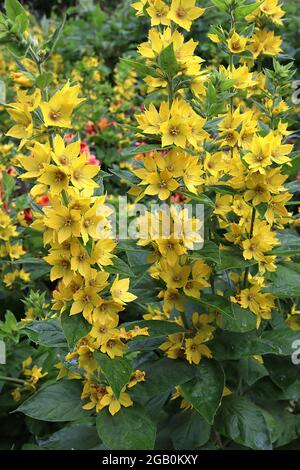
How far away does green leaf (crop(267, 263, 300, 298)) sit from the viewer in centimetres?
139

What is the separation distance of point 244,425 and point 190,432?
163 mm

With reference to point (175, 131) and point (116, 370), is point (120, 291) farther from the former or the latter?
point (175, 131)

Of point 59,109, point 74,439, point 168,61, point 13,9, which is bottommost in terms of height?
point 74,439

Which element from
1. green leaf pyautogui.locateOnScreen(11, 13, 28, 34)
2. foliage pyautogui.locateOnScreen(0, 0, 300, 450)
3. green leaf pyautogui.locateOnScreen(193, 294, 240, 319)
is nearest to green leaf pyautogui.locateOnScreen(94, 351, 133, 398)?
foliage pyautogui.locateOnScreen(0, 0, 300, 450)

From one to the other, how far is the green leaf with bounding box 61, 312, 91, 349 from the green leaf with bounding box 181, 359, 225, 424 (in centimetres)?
30

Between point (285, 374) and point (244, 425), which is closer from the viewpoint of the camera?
point (244, 425)

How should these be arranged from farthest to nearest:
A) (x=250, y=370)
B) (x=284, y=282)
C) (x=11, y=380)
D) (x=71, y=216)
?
1. (x=11, y=380)
2. (x=250, y=370)
3. (x=284, y=282)
4. (x=71, y=216)

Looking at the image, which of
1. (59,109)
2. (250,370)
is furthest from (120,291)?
(250,370)

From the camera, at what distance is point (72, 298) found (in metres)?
1.23

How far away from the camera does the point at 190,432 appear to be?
4.95 ft

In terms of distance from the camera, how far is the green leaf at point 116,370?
3.89 ft

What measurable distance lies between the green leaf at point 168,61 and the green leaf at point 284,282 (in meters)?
0.55

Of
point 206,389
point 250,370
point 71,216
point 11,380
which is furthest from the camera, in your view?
point 11,380

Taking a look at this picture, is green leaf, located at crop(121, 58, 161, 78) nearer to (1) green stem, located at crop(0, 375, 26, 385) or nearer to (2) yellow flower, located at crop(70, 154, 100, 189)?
(2) yellow flower, located at crop(70, 154, 100, 189)
